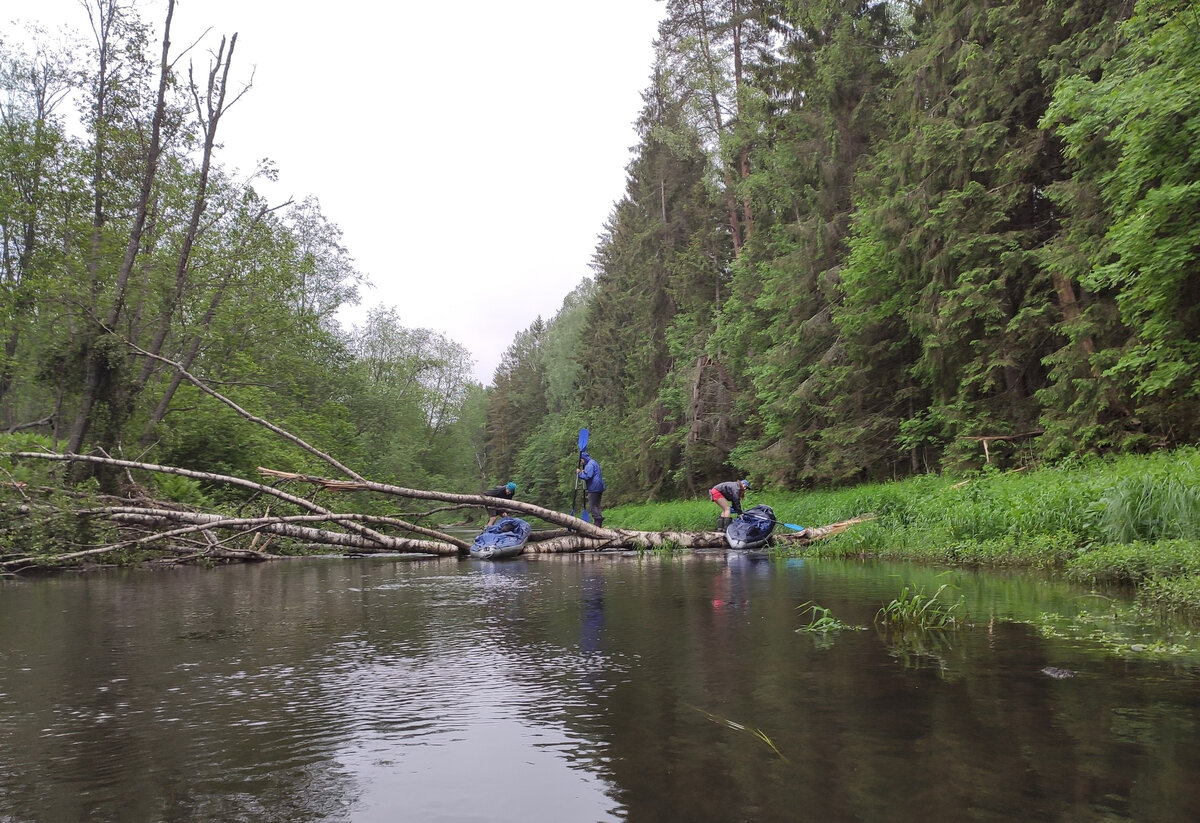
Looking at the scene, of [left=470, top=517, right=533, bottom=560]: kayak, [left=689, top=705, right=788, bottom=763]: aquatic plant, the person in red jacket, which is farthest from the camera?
the person in red jacket

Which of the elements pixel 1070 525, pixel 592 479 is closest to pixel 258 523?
pixel 592 479

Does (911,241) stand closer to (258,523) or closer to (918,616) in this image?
(918,616)

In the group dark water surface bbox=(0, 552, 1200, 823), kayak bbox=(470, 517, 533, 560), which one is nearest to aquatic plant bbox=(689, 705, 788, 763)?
dark water surface bbox=(0, 552, 1200, 823)

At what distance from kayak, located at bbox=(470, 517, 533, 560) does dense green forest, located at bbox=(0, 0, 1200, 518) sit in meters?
7.41

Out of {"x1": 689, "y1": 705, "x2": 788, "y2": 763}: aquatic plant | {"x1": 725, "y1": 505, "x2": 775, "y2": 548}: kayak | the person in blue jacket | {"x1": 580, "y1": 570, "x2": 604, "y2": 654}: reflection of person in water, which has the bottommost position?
{"x1": 689, "y1": 705, "x2": 788, "y2": 763}: aquatic plant

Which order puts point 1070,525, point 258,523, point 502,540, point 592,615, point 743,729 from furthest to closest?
point 502,540 → point 258,523 → point 1070,525 → point 592,615 → point 743,729

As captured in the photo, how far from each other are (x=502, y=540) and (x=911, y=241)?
11.7 metres

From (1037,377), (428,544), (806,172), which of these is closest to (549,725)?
(428,544)

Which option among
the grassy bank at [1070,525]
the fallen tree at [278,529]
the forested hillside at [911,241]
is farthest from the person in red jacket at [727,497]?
the forested hillside at [911,241]

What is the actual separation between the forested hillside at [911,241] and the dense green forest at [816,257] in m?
0.08

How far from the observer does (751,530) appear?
605 inches

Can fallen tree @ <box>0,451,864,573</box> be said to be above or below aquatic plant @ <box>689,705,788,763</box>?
above

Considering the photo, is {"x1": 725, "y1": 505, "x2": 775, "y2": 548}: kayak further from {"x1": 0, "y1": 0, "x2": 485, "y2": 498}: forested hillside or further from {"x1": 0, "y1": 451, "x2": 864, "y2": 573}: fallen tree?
{"x1": 0, "y1": 0, "x2": 485, "y2": 498}: forested hillside

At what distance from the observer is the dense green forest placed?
40.9 feet
